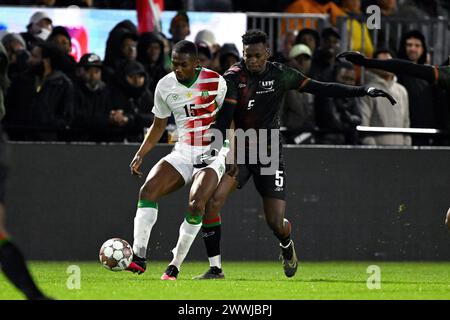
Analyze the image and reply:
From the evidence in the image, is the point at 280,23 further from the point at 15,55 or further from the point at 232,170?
the point at 232,170

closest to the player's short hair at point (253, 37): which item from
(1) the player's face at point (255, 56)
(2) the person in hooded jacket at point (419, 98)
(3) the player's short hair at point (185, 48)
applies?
(1) the player's face at point (255, 56)

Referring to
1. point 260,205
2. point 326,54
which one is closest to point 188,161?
point 260,205

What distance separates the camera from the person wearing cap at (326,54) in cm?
1733

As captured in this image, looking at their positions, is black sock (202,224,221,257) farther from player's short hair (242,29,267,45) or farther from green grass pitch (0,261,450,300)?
player's short hair (242,29,267,45)

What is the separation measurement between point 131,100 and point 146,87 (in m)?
0.25

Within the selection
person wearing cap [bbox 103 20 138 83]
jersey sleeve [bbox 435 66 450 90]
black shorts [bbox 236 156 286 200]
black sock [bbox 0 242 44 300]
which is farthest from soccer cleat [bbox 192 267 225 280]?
black sock [bbox 0 242 44 300]

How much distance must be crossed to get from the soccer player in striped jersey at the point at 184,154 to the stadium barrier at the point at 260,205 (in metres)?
3.22

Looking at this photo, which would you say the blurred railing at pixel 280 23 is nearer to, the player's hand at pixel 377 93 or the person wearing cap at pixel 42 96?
the person wearing cap at pixel 42 96

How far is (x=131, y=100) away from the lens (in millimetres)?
16422

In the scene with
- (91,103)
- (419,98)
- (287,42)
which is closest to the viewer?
(91,103)

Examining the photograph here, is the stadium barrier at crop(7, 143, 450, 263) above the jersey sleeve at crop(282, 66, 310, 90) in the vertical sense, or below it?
below

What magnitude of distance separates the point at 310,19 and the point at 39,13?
3.93 m

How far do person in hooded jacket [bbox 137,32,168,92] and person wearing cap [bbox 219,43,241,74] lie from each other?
760mm

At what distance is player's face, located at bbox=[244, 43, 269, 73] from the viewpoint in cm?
1313
